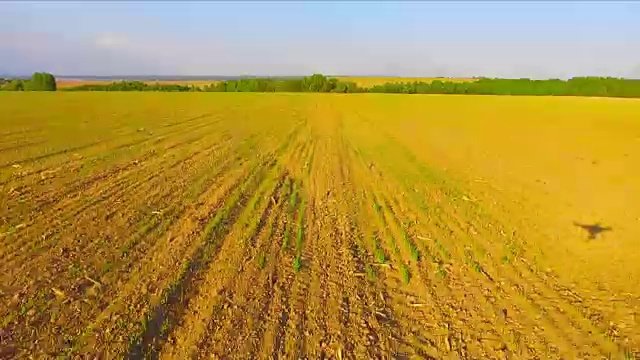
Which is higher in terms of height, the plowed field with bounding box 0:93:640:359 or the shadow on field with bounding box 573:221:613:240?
the plowed field with bounding box 0:93:640:359

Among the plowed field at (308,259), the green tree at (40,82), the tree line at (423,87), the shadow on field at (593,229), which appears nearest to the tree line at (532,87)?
the tree line at (423,87)

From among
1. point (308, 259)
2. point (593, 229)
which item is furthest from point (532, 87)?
point (308, 259)

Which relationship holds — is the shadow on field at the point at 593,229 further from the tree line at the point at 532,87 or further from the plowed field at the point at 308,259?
the tree line at the point at 532,87

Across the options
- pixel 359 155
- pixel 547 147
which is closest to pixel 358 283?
pixel 359 155

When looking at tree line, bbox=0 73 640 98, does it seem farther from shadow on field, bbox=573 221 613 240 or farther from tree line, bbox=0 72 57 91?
shadow on field, bbox=573 221 613 240

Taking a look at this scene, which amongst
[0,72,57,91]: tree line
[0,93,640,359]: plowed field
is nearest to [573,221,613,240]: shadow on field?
[0,93,640,359]: plowed field

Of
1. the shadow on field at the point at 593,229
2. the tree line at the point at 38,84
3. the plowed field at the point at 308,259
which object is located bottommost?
the tree line at the point at 38,84

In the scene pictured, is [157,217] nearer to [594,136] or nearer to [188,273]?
[188,273]
